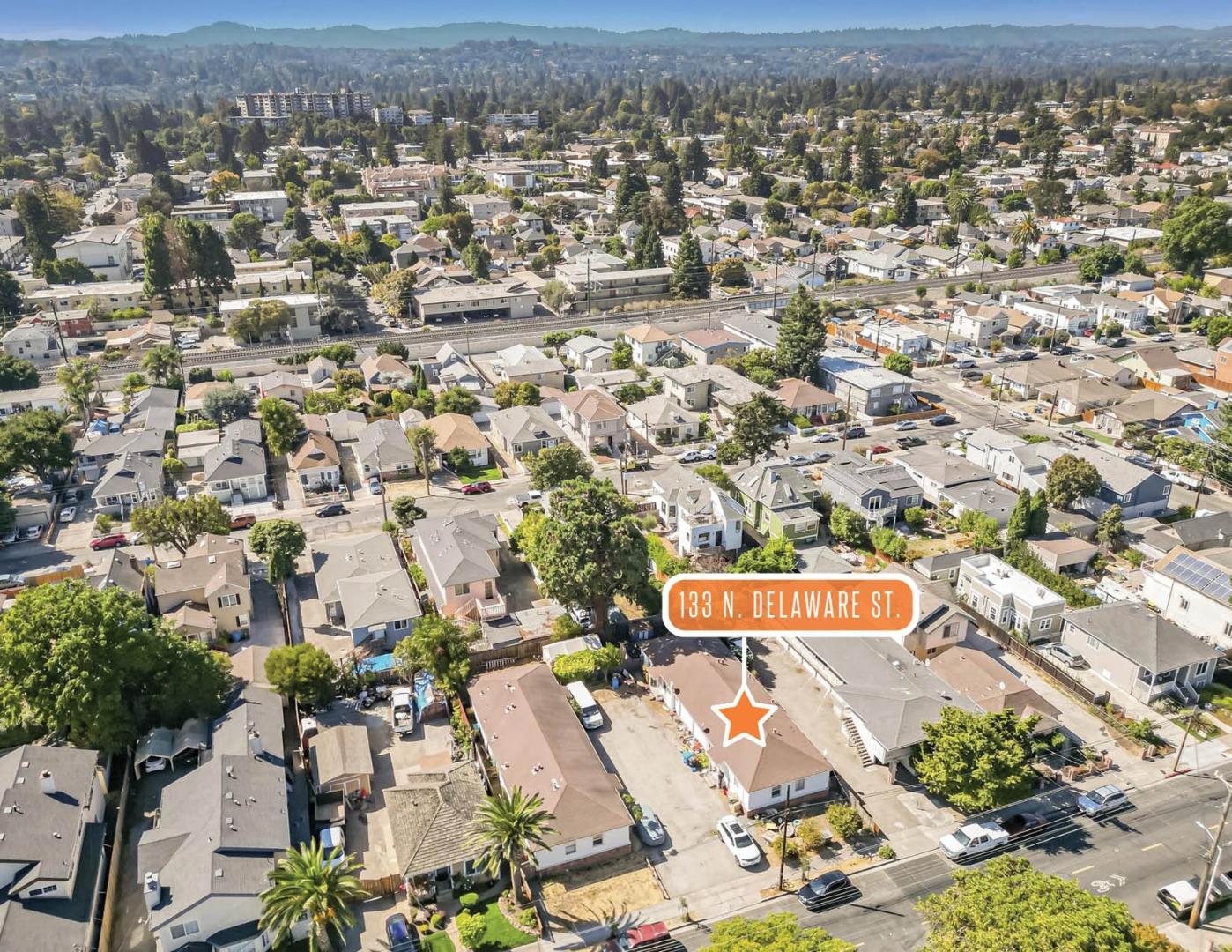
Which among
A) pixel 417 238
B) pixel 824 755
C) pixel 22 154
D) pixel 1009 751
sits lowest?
pixel 824 755

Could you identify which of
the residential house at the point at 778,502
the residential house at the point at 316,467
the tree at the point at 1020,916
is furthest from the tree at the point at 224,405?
the tree at the point at 1020,916

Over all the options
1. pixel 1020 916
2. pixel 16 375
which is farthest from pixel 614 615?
pixel 16 375

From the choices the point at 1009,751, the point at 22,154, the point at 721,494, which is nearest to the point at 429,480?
the point at 721,494

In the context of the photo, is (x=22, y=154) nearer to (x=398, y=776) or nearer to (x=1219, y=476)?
(x=398, y=776)

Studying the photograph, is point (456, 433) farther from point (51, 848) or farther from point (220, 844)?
point (51, 848)

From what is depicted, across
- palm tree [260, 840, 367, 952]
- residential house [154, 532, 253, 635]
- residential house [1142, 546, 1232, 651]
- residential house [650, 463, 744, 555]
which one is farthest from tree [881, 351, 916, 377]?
palm tree [260, 840, 367, 952]

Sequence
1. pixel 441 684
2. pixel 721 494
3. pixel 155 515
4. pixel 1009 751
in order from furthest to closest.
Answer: pixel 721 494 → pixel 155 515 → pixel 441 684 → pixel 1009 751

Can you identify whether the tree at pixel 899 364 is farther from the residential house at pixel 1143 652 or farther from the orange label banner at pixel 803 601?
the orange label banner at pixel 803 601

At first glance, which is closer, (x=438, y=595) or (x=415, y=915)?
(x=415, y=915)
